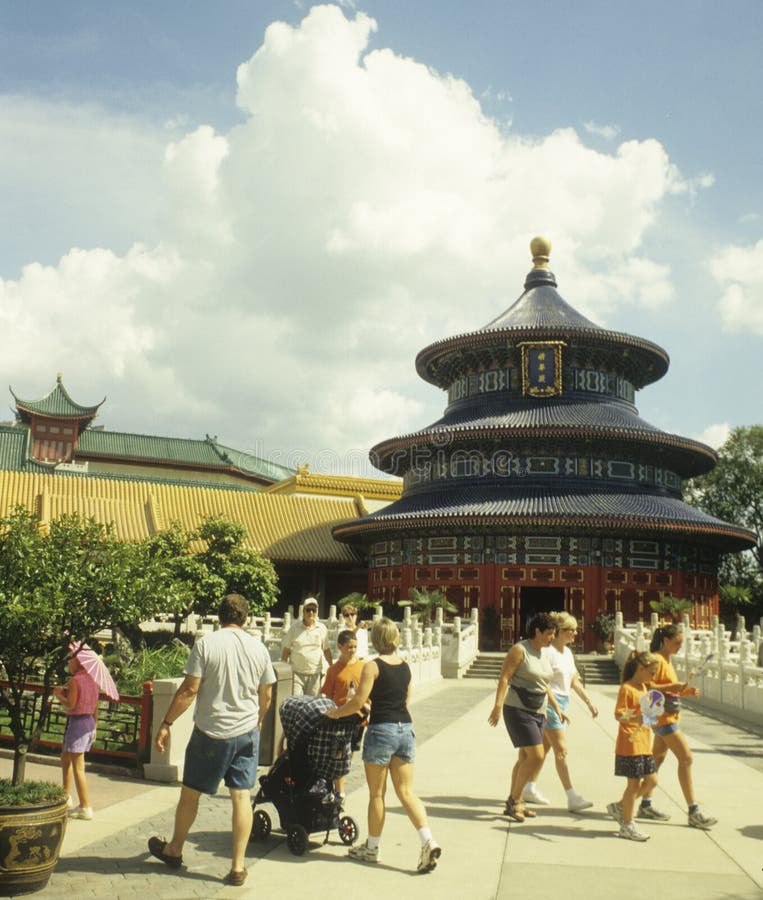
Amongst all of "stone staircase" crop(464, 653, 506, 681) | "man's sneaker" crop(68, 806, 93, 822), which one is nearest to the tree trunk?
"man's sneaker" crop(68, 806, 93, 822)

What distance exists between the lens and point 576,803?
874 centimetres

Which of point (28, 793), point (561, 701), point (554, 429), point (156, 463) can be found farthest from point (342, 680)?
point (156, 463)

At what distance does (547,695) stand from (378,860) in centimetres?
249

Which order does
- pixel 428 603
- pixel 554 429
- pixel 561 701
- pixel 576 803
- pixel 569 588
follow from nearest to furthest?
pixel 576 803 → pixel 561 701 → pixel 428 603 → pixel 569 588 → pixel 554 429

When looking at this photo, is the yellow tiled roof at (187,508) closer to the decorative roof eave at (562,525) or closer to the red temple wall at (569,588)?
the decorative roof eave at (562,525)

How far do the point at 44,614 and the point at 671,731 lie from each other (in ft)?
17.9

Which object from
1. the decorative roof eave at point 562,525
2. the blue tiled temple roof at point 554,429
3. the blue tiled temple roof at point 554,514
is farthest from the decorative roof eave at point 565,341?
the decorative roof eave at point 562,525

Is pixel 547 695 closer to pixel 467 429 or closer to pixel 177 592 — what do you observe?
pixel 177 592

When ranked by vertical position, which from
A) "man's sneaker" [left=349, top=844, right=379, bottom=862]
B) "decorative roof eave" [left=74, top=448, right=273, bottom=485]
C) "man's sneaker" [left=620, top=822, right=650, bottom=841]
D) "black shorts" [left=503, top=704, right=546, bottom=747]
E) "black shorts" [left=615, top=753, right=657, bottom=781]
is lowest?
"man's sneaker" [left=349, top=844, right=379, bottom=862]

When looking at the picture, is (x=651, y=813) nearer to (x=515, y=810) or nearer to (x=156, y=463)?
(x=515, y=810)

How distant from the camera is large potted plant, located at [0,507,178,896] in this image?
6.21 m

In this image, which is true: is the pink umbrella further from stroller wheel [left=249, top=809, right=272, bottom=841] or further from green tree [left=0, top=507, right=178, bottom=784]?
stroller wheel [left=249, top=809, right=272, bottom=841]

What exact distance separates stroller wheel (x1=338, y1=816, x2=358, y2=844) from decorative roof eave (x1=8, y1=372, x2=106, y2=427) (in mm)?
61146

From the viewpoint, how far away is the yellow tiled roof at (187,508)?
42500mm
